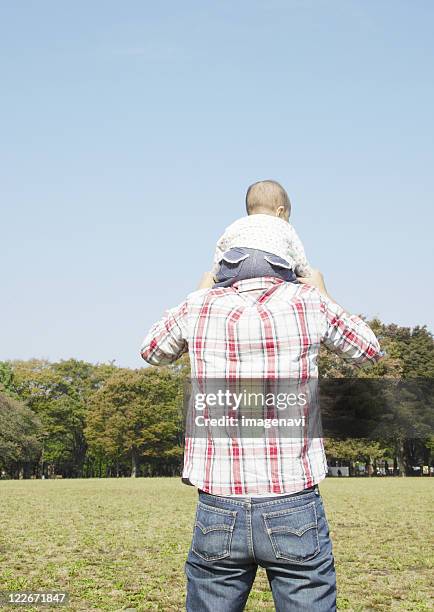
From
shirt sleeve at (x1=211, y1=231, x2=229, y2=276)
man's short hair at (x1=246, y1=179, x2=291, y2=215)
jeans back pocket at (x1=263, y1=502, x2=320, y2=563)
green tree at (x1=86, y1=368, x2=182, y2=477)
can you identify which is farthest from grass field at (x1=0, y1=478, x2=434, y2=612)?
green tree at (x1=86, y1=368, x2=182, y2=477)

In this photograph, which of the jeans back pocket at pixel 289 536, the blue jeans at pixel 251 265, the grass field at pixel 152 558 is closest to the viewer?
the jeans back pocket at pixel 289 536

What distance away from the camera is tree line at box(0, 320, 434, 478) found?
61.9 meters

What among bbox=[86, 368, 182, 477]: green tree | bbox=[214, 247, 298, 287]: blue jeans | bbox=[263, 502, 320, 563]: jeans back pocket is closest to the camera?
bbox=[263, 502, 320, 563]: jeans back pocket

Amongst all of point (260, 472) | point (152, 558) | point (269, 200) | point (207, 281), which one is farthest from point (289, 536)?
point (152, 558)

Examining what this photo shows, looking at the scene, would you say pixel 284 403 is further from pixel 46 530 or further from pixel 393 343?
pixel 393 343

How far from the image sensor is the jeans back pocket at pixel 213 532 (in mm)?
2035

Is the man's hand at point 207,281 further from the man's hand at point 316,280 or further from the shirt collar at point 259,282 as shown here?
the man's hand at point 316,280

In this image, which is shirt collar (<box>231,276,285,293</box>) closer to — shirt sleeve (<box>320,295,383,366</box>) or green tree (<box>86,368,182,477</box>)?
shirt sleeve (<box>320,295,383,366</box>)

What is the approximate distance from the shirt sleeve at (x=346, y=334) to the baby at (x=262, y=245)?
0.14 meters

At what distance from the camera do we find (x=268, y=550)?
79.3 inches

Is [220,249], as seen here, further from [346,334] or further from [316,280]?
[346,334]

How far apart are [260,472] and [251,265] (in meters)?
0.57

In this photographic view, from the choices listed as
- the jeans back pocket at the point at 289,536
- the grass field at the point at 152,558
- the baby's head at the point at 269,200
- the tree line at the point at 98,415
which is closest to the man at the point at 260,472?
the jeans back pocket at the point at 289,536

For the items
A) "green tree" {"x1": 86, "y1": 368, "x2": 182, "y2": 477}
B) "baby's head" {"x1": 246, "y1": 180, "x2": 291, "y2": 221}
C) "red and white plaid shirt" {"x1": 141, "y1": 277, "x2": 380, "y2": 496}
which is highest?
"green tree" {"x1": 86, "y1": 368, "x2": 182, "y2": 477}
